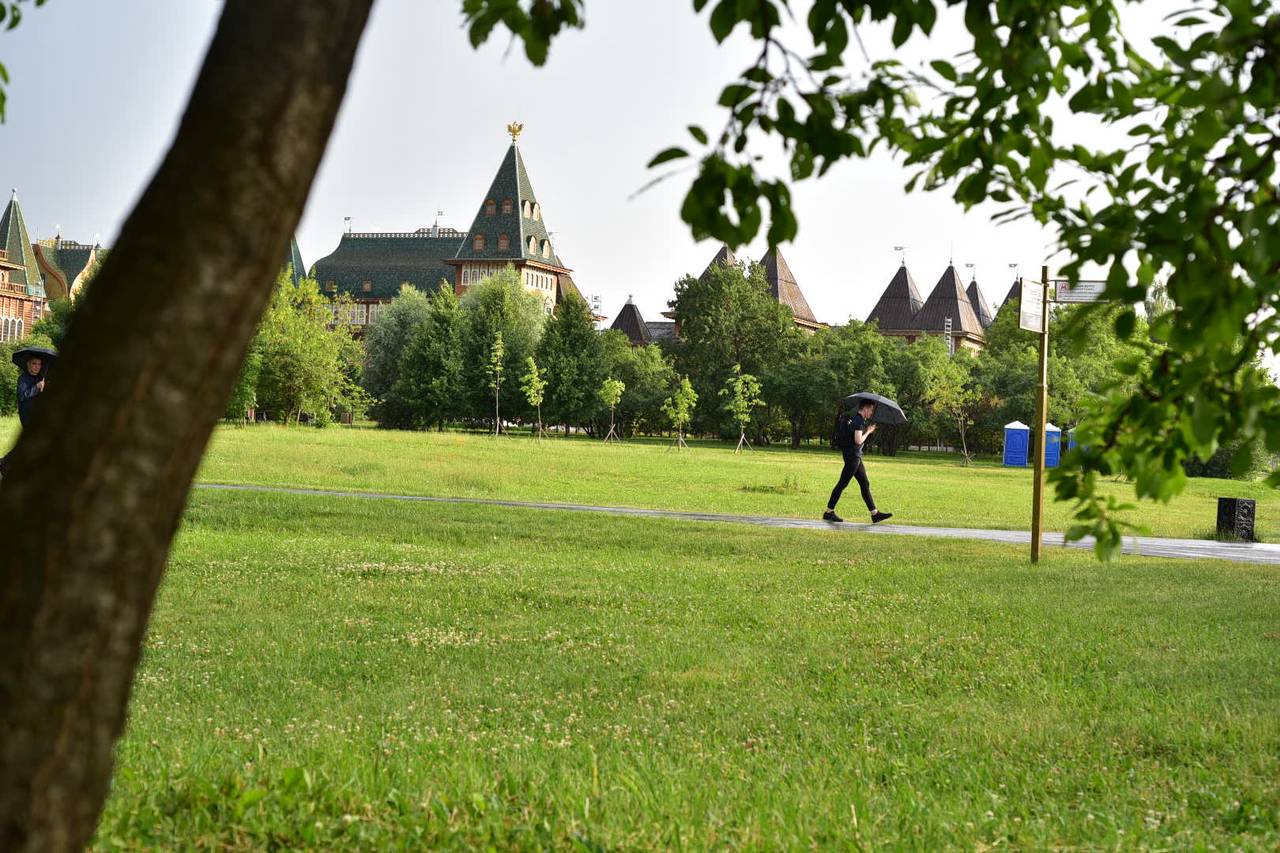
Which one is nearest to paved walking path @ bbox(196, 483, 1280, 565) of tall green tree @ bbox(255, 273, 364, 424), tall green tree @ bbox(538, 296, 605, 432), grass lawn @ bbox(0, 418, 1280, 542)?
grass lawn @ bbox(0, 418, 1280, 542)

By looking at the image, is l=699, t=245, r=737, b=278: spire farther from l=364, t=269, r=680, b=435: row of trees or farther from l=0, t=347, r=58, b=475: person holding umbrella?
l=0, t=347, r=58, b=475: person holding umbrella

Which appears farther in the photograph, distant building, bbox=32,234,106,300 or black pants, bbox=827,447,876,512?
distant building, bbox=32,234,106,300

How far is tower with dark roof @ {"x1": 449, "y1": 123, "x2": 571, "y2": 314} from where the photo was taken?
4336 inches

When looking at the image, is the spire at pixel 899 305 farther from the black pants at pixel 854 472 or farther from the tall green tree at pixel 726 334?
the black pants at pixel 854 472

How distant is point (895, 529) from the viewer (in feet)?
60.8

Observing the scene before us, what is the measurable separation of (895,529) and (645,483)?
41.0ft

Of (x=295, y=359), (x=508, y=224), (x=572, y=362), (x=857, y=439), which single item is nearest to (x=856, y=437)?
(x=857, y=439)

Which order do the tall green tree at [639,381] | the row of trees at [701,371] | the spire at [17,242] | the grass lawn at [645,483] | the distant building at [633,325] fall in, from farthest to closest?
the distant building at [633,325] < the spire at [17,242] < the tall green tree at [639,381] < the row of trees at [701,371] < the grass lawn at [645,483]

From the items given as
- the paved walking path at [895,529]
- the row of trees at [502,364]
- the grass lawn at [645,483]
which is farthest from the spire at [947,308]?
the paved walking path at [895,529]

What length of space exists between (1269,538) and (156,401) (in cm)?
2083

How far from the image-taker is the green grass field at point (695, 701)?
409 centimetres

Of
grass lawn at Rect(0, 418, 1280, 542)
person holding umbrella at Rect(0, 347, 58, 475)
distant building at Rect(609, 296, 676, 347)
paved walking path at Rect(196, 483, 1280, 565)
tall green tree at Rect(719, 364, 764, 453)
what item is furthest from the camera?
A: distant building at Rect(609, 296, 676, 347)

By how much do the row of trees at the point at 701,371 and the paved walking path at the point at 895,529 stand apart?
44.4 metres

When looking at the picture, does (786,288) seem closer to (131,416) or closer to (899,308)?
(899,308)
